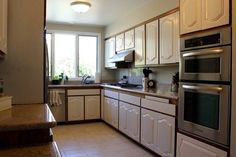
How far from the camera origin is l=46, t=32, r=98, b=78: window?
18.5 feet

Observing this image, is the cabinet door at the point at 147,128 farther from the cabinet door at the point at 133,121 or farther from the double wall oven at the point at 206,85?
the double wall oven at the point at 206,85

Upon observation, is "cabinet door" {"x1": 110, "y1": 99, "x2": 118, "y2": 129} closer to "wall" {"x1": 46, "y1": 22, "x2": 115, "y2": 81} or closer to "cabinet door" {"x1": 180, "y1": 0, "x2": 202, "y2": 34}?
"wall" {"x1": 46, "y1": 22, "x2": 115, "y2": 81}

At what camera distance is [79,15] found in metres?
4.82

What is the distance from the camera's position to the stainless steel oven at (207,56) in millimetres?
1863

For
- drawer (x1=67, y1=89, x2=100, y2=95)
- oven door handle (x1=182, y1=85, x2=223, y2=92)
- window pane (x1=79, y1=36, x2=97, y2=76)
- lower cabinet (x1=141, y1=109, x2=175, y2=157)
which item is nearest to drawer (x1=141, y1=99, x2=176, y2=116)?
lower cabinet (x1=141, y1=109, x2=175, y2=157)

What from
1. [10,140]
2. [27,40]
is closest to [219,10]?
[27,40]

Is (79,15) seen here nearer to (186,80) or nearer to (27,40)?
(27,40)

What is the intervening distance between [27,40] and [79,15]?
2890mm

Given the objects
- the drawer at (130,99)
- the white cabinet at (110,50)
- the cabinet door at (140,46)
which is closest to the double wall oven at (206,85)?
the drawer at (130,99)

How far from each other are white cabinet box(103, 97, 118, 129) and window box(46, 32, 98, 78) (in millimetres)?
1314

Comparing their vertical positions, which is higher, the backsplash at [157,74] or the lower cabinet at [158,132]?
the backsplash at [157,74]

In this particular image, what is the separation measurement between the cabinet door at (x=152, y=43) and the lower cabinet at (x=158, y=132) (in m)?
0.89

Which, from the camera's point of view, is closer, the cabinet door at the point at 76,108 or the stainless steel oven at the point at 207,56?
the stainless steel oven at the point at 207,56

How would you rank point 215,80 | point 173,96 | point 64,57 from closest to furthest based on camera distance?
point 215,80 → point 173,96 → point 64,57
